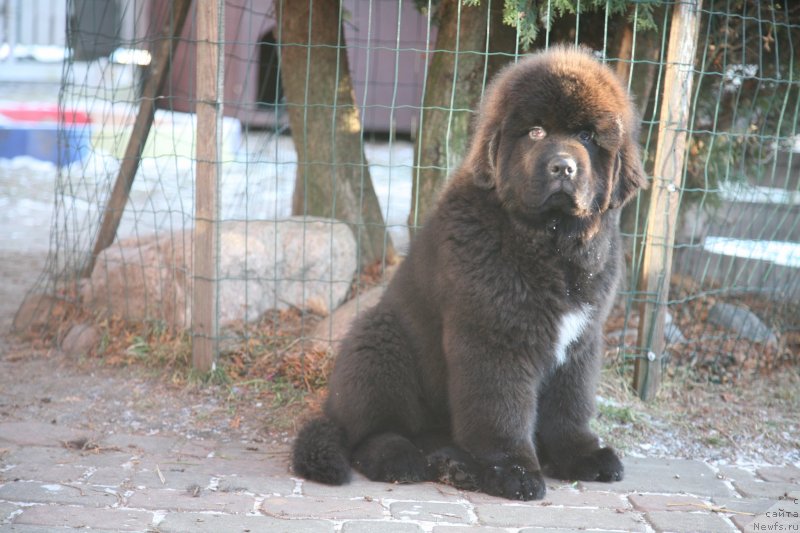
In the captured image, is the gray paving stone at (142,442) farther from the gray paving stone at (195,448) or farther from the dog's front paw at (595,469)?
the dog's front paw at (595,469)

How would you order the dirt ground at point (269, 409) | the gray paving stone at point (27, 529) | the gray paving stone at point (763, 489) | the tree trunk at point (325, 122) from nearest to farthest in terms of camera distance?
1. the gray paving stone at point (27, 529)
2. the gray paving stone at point (763, 489)
3. the dirt ground at point (269, 409)
4. the tree trunk at point (325, 122)

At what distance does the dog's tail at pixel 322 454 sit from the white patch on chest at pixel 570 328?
103 cm

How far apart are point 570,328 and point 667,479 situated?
913mm

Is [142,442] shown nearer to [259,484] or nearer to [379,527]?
[259,484]

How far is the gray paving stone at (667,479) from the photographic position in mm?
3830

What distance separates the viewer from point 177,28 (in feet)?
19.7

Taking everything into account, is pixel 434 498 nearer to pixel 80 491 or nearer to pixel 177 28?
pixel 80 491

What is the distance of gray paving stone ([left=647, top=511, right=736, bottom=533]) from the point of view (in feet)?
11.1

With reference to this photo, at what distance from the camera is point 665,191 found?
489 cm

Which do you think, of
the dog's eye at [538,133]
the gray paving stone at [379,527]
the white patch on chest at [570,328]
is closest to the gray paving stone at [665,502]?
the white patch on chest at [570,328]

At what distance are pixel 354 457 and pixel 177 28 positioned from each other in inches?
141

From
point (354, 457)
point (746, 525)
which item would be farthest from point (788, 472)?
point (354, 457)

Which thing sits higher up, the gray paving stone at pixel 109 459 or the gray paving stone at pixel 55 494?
the gray paving stone at pixel 55 494

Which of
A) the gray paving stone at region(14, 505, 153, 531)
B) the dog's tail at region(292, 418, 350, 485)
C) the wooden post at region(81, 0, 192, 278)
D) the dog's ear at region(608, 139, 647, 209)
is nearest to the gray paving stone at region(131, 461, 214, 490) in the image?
the gray paving stone at region(14, 505, 153, 531)
